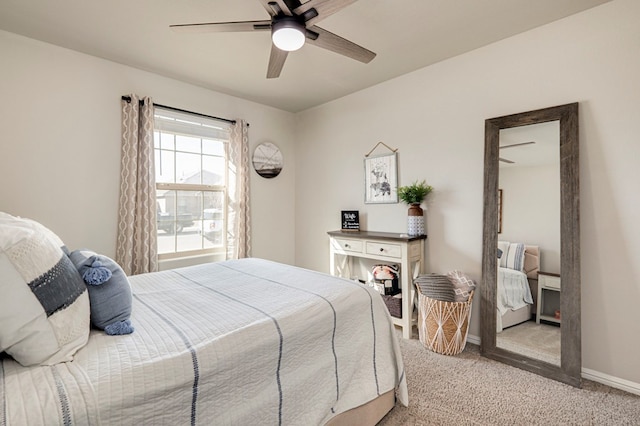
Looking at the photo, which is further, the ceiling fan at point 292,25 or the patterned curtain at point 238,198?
the patterned curtain at point 238,198

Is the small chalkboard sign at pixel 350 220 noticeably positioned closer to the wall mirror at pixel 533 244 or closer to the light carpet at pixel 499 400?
the wall mirror at pixel 533 244

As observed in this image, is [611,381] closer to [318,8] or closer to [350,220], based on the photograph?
[350,220]

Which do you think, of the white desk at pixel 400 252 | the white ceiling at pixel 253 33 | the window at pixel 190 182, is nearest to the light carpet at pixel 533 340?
the white desk at pixel 400 252

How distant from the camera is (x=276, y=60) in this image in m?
2.05

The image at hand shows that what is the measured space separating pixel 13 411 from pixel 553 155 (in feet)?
9.97

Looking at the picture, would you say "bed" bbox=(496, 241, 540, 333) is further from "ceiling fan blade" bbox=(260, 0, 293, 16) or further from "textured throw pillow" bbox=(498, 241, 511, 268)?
"ceiling fan blade" bbox=(260, 0, 293, 16)

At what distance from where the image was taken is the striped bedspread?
2.72 feet

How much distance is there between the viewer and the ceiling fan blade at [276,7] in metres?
1.49

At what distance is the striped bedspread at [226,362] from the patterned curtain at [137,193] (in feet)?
3.12

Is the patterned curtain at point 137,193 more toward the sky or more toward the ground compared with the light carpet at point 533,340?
more toward the sky

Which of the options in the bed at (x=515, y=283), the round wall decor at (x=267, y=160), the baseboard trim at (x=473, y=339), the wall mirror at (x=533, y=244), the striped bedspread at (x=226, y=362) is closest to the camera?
the striped bedspread at (x=226, y=362)

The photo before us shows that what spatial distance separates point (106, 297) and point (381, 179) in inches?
108

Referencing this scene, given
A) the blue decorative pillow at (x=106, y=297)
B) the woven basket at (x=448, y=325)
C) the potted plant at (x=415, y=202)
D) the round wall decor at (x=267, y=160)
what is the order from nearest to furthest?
the blue decorative pillow at (x=106, y=297)
the woven basket at (x=448, y=325)
the potted plant at (x=415, y=202)
the round wall decor at (x=267, y=160)

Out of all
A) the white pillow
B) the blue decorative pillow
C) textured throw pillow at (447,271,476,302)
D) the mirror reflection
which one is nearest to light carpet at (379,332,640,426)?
the mirror reflection
